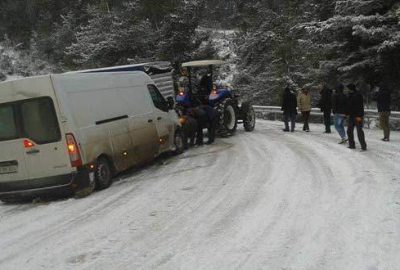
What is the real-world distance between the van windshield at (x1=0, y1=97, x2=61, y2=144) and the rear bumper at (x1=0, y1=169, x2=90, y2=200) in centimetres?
71

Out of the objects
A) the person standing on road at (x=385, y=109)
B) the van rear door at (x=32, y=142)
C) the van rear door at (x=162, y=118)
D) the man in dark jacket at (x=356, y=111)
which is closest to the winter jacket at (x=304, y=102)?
the person standing on road at (x=385, y=109)

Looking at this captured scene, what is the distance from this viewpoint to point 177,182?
33.1 feet

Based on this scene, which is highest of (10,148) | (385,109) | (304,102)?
(10,148)

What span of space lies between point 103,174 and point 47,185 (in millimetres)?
1229

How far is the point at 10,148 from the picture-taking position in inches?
372

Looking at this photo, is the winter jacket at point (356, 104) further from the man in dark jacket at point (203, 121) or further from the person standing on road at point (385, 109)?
the man in dark jacket at point (203, 121)

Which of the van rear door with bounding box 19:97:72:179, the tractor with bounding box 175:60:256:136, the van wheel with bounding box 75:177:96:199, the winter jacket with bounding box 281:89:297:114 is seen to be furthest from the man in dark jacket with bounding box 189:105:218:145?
the van rear door with bounding box 19:97:72:179

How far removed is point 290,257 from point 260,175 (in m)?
4.51

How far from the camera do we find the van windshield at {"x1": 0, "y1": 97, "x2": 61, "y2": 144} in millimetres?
9266

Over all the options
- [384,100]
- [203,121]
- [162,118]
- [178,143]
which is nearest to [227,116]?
[203,121]

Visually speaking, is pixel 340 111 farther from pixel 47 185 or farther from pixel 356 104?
pixel 47 185

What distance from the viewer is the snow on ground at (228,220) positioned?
571cm

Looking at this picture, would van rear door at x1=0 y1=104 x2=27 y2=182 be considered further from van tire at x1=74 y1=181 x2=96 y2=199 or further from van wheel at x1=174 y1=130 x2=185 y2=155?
van wheel at x1=174 y1=130 x2=185 y2=155

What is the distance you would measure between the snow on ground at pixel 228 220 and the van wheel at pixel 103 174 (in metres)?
0.23
